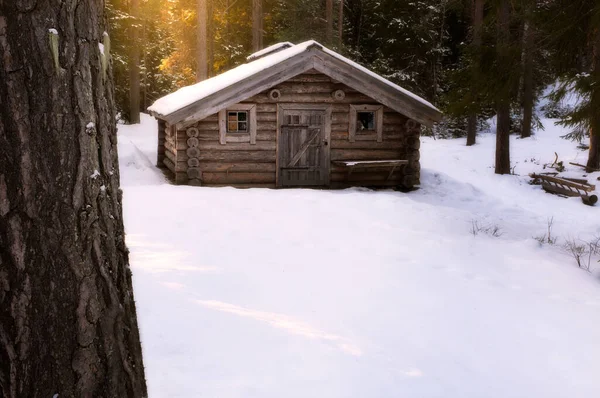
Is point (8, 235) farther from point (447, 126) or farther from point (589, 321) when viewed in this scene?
point (447, 126)

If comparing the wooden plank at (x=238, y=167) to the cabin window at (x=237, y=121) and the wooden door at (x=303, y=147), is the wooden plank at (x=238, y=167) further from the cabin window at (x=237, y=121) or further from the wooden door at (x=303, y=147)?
the cabin window at (x=237, y=121)

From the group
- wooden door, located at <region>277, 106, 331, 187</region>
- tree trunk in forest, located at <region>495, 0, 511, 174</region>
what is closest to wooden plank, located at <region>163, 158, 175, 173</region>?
wooden door, located at <region>277, 106, 331, 187</region>

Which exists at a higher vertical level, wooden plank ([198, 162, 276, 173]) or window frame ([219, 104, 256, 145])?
window frame ([219, 104, 256, 145])

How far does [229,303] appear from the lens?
5387mm

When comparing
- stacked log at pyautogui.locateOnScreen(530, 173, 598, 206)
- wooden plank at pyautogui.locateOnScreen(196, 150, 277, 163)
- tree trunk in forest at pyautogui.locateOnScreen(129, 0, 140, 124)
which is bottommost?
stacked log at pyautogui.locateOnScreen(530, 173, 598, 206)

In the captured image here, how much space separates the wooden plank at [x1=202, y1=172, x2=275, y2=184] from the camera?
567 inches

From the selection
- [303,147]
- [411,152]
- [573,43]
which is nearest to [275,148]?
[303,147]

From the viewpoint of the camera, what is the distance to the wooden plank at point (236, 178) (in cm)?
1439

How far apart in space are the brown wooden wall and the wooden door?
196 millimetres

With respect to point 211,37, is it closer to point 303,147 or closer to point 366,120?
point 366,120

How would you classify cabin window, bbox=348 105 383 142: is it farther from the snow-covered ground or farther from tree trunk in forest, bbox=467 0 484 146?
the snow-covered ground

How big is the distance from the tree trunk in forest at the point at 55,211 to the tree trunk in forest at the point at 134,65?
26054 millimetres

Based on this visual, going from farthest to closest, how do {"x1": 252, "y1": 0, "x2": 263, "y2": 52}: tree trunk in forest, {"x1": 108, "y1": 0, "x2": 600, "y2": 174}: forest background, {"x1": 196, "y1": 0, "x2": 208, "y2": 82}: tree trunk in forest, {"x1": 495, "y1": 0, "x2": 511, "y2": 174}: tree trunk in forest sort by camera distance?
{"x1": 252, "y1": 0, "x2": 263, "y2": 52}: tree trunk in forest → {"x1": 108, "y1": 0, "x2": 600, "y2": 174}: forest background → {"x1": 196, "y1": 0, "x2": 208, "y2": 82}: tree trunk in forest → {"x1": 495, "y1": 0, "x2": 511, "y2": 174}: tree trunk in forest

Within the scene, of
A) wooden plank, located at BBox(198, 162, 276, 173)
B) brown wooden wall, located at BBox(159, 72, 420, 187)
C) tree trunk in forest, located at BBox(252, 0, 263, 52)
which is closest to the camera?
brown wooden wall, located at BBox(159, 72, 420, 187)
